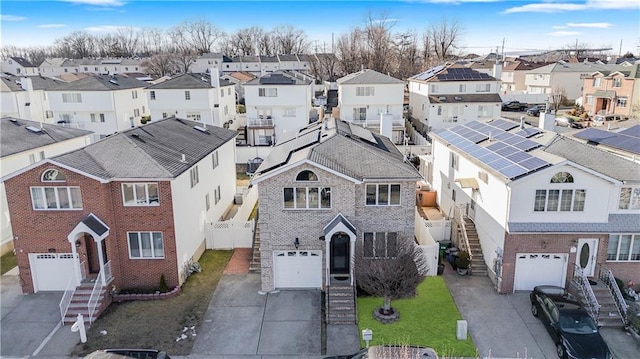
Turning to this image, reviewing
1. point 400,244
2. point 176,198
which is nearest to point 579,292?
point 400,244

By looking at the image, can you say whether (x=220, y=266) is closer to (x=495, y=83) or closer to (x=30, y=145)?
(x=30, y=145)

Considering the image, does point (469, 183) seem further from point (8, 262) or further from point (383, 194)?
point (8, 262)

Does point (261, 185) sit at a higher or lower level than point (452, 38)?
lower

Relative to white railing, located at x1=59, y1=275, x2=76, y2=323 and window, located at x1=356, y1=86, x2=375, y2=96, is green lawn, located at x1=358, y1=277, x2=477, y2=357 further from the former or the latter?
window, located at x1=356, y1=86, x2=375, y2=96

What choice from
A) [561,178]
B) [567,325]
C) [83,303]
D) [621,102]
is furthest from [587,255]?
[621,102]

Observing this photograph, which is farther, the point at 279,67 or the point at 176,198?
the point at 279,67

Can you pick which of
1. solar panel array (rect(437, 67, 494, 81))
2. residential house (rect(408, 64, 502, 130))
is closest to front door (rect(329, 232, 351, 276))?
residential house (rect(408, 64, 502, 130))
